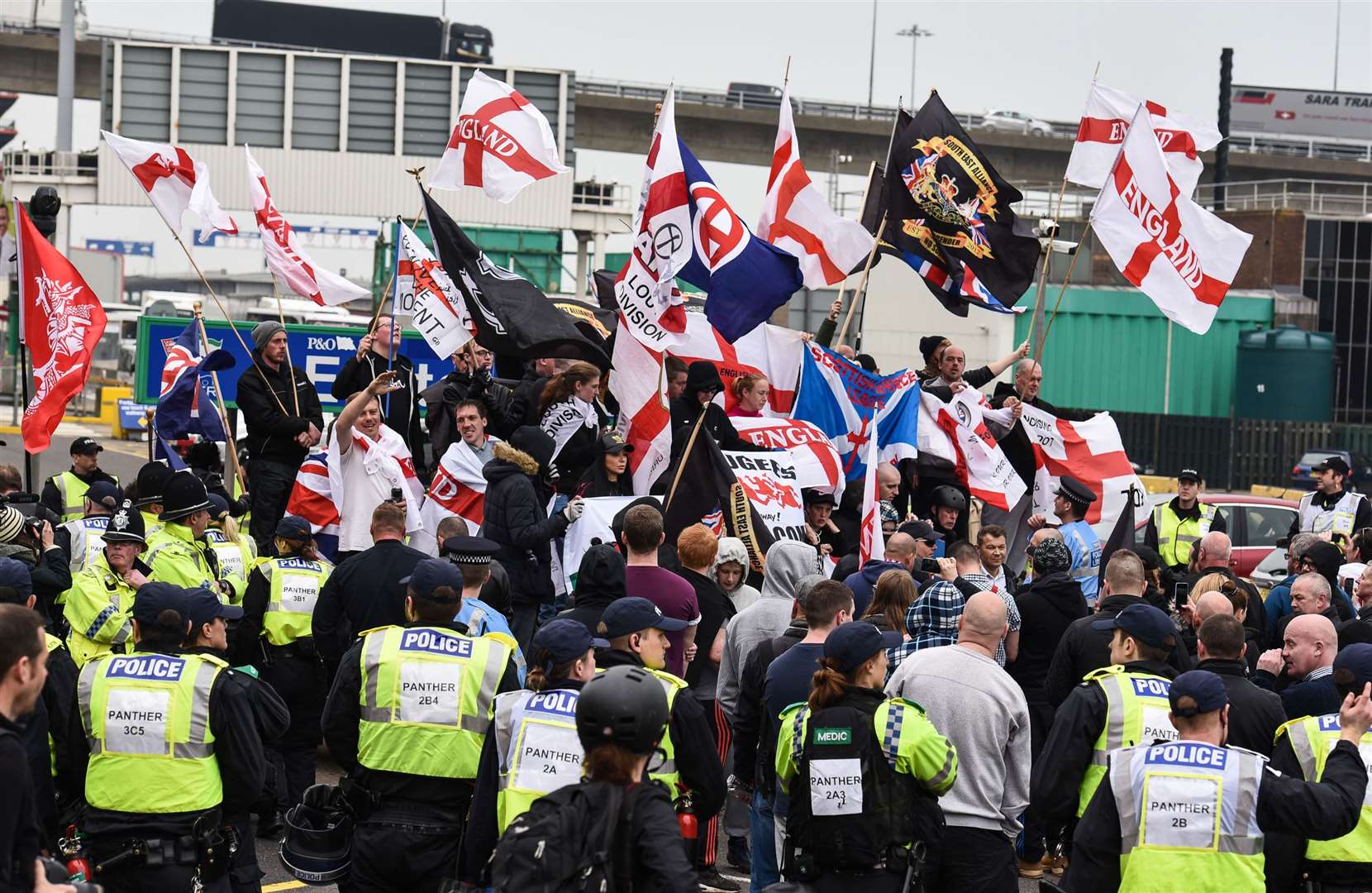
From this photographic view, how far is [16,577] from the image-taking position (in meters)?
6.59

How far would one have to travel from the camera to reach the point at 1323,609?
28.1 ft

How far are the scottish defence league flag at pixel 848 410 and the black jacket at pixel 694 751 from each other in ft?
20.6

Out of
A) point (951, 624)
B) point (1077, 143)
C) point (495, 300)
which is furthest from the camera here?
point (1077, 143)

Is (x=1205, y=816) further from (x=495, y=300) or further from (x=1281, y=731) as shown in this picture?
(x=495, y=300)

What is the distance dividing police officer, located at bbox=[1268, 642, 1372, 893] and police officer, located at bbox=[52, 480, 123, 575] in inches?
239

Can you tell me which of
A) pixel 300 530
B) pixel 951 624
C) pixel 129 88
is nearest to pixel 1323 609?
pixel 951 624

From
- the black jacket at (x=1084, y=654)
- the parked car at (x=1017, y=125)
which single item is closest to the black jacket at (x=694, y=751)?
the black jacket at (x=1084, y=654)

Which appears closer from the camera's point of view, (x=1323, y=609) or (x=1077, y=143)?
(x=1323, y=609)

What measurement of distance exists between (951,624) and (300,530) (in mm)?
3416

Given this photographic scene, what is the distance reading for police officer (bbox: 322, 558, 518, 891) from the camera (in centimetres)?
610

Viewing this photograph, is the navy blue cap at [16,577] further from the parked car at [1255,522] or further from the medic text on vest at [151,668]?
the parked car at [1255,522]

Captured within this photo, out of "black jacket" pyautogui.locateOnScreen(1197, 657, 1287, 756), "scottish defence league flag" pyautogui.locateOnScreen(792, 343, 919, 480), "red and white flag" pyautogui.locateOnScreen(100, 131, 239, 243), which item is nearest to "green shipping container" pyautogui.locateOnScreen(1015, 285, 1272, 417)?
"scottish defence league flag" pyautogui.locateOnScreen(792, 343, 919, 480)

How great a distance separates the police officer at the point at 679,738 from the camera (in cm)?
583

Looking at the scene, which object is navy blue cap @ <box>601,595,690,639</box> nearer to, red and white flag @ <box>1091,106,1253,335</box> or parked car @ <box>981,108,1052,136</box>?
red and white flag @ <box>1091,106,1253,335</box>
